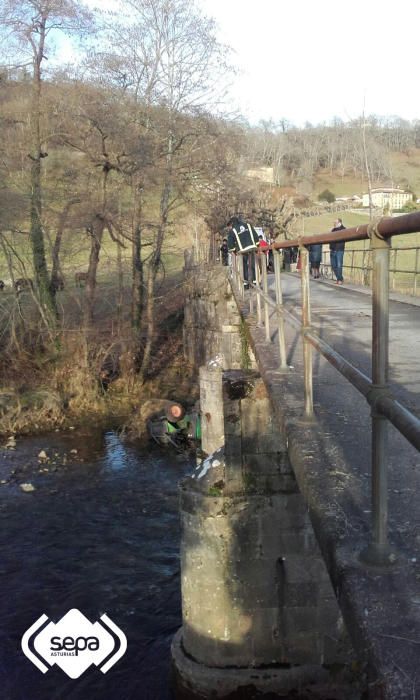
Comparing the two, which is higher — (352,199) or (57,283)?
(352,199)

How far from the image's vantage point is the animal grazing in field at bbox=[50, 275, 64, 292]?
22.8 metres

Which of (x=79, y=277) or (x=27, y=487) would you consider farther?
(x=79, y=277)

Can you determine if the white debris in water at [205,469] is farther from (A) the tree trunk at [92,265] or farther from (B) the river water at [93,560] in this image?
(A) the tree trunk at [92,265]

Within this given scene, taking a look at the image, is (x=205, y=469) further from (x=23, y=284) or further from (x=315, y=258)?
(x=23, y=284)

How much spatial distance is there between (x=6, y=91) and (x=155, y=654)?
1984cm

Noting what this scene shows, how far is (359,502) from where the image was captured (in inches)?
109

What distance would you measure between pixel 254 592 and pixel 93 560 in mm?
3977

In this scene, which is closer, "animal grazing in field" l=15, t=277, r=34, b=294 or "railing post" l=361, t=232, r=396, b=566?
"railing post" l=361, t=232, r=396, b=566

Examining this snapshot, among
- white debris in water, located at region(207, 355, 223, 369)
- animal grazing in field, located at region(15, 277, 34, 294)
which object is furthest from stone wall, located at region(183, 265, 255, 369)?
animal grazing in field, located at region(15, 277, 34, 294)

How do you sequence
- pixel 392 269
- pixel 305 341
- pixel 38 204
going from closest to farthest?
1. pixel 305 341
2. pixel 392 269
3. pixel 38 204

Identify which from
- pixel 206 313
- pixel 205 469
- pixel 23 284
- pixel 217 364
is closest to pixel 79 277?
pixel 23 284

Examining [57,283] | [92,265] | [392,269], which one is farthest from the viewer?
[57,283]

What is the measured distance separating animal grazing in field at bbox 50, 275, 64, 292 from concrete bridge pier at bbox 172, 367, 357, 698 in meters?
16.2

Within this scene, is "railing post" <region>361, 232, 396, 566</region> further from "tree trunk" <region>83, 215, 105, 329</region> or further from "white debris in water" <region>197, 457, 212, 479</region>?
"tree trunk" <region>83, 215, 105, 329</region>
